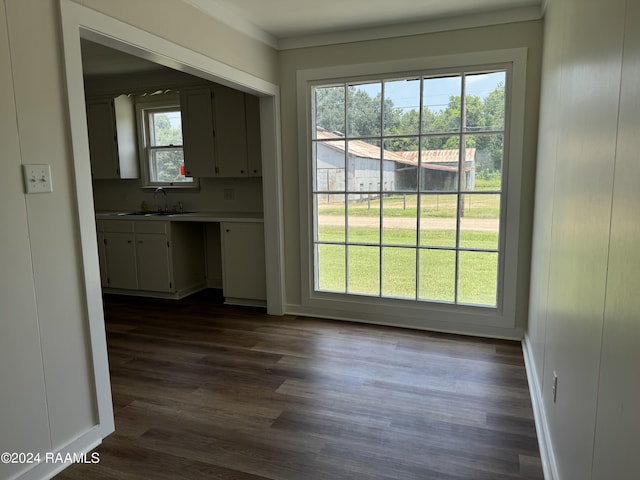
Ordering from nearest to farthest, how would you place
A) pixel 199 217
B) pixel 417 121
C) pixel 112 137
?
pixel 417 121 → pixel 199 217 → pixel 112 137

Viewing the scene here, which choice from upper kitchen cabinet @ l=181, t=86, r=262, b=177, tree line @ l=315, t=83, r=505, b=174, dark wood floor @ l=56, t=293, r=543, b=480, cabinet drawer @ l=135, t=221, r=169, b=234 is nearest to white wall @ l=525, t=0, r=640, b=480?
dark wood floor @ l=56, t=293, r=543, b=480

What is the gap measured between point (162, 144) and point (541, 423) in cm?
464

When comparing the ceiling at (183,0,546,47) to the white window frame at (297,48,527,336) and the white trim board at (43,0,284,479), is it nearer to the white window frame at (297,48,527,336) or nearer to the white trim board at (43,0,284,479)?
the white window frame at (297,48,527,336)

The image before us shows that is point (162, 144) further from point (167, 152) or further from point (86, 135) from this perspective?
point (86, 135)

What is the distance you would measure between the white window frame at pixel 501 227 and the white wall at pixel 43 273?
1.85m

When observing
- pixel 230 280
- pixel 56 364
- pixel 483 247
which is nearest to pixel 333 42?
pixel 483 247

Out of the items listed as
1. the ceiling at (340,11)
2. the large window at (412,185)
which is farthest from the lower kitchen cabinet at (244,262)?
the ceiling at (340,11)

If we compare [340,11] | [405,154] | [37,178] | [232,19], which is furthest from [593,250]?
[232,19]

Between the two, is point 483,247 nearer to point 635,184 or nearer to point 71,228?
point 635,184

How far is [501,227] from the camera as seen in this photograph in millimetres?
3326

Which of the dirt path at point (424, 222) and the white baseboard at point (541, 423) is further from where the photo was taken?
the dirt path at point (424, 222)

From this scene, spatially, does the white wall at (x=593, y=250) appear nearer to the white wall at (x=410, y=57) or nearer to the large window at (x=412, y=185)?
the white wall at (x=410, y=57)

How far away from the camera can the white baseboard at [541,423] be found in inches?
71.7

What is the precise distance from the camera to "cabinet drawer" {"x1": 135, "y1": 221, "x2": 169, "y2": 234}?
4531mm
